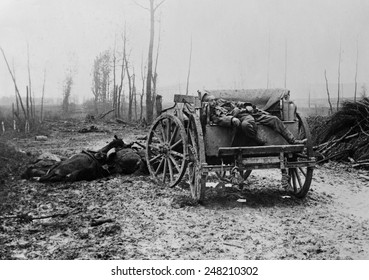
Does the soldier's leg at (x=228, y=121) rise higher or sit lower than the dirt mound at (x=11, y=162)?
higher

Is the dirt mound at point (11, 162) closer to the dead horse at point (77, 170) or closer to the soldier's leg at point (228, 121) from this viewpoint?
the dead horse at point (77, 170)

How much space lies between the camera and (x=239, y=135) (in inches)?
232

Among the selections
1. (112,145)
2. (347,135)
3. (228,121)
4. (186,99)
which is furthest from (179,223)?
(347,135)

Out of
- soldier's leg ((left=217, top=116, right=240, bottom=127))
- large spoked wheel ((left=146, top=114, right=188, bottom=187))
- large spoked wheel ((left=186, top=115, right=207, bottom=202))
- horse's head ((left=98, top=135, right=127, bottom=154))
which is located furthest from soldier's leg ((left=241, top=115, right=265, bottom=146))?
horse's head ((left=98, top=135, right=127, bottom=154))

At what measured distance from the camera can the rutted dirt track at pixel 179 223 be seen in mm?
4055

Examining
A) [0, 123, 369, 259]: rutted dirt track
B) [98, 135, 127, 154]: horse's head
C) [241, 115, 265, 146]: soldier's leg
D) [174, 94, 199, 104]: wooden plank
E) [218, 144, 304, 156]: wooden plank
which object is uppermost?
[174, 94, 199, 104]: wooden plank

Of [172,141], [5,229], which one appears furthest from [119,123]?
[5,229]

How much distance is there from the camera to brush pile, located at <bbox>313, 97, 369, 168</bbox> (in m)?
10.1

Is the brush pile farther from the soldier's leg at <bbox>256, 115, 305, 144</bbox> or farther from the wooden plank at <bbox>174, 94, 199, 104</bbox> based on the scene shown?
the wooden plank at <bbox>174, 94, 199, 104</bbox>

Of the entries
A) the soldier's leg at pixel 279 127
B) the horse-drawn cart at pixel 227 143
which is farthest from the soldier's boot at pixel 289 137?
the horse-drawn cart at pixel 227 143

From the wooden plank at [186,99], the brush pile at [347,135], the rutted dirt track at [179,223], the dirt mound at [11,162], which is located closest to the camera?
the rutted dirt track at [179,223]

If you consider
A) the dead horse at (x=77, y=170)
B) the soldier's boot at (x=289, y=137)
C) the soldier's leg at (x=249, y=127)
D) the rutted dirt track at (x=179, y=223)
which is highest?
the soldier's leg at (x=249, y=127)

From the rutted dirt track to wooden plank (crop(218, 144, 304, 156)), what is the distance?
0.78m
